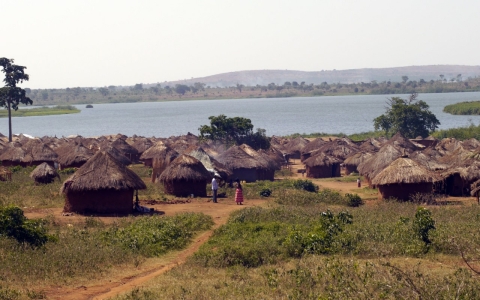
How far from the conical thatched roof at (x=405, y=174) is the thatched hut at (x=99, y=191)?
964cm

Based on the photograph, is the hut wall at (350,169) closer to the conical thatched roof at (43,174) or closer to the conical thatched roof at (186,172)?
the conical thatched roof at (186,172)

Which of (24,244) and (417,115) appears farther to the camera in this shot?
(417,115)

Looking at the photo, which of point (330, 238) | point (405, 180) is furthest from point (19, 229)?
point (405, 180)

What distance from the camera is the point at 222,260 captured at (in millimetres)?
13781

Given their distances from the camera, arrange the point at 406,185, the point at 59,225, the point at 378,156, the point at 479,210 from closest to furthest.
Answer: the point at 59,225 → the point at 479,210 → the point at 406,185 → the point at 378,156

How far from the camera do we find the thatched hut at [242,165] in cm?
3331

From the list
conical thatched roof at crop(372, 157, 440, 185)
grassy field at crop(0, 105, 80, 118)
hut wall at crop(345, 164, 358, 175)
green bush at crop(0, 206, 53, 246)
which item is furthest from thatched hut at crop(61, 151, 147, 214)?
grassy field at crop(0, 105, 80, 118)

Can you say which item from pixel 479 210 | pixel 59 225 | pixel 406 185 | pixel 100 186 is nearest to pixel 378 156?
pixel 406 185

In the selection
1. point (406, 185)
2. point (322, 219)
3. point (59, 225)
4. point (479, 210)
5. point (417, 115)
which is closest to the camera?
point (322, 219)

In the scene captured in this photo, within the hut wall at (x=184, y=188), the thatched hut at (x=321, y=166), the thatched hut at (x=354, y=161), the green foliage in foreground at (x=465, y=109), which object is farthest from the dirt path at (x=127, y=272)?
the green foliage in foreground at (x=465, y=109)

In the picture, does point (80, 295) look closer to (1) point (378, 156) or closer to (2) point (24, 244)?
(2) point (24, 244)

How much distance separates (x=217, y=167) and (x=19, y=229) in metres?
15.1

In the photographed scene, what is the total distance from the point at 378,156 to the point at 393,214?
12654 mm

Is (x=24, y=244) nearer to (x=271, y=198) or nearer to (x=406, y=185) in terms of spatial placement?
(x=271, y=198)
